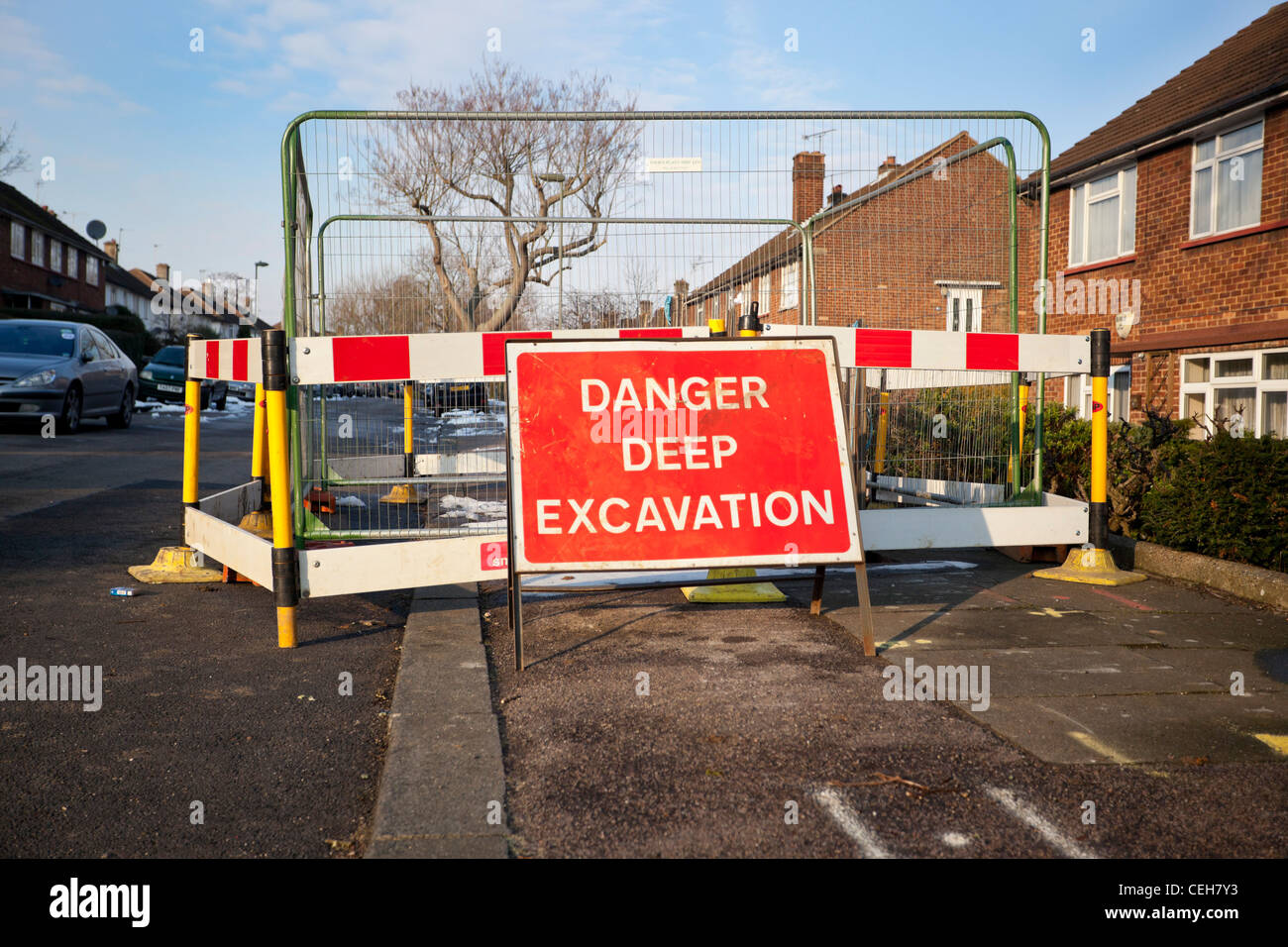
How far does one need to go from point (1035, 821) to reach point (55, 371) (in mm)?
16923

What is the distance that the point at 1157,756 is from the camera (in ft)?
10.8

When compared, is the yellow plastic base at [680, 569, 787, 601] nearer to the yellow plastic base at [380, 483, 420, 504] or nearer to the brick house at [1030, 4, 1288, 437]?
the yellow plastic base at [380, 483, 420, 504]

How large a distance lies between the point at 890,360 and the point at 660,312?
1.83 metres

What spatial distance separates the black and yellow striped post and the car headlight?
13.5 metres

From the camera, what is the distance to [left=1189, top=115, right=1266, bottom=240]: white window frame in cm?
1255

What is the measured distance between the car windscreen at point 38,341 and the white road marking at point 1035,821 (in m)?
17.0

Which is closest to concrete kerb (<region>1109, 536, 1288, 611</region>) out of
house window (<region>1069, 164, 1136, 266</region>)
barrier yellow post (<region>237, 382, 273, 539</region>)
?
barrier yellow post (<region>237, 382, 273, 539</region>)

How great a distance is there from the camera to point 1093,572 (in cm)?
628

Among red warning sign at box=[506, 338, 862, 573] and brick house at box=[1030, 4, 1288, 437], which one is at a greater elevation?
brick house at box=[1030, 4, 1288, 437]

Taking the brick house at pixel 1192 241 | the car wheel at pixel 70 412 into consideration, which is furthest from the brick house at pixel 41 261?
the brick house at pixel 1192 241

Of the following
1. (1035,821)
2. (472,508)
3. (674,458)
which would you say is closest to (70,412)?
(472,508)

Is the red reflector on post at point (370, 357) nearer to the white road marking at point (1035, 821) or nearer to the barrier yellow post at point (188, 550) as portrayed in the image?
the barrier yellow post at point (188, 550)

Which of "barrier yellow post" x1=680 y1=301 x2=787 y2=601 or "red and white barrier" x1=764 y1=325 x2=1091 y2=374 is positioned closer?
"red and white barrier" x1=764 y1=325 x2=1091 y2=374
